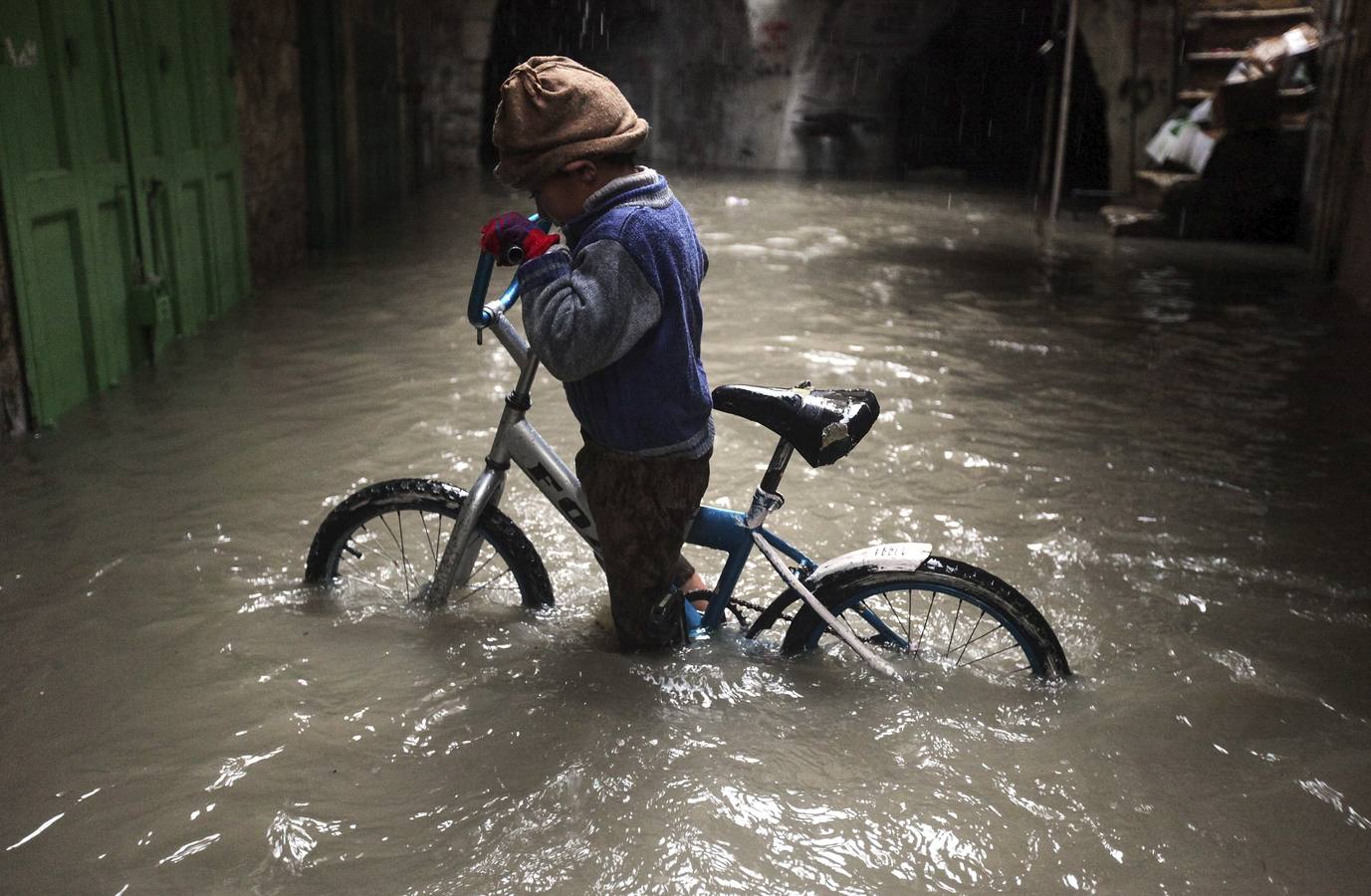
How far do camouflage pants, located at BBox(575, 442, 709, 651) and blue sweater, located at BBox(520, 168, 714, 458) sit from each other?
8 cm

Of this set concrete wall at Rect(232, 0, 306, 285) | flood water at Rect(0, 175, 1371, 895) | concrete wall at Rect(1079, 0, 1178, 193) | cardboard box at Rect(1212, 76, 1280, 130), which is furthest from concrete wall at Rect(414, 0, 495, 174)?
flood water at Rect(0, 175, 1371, 895)

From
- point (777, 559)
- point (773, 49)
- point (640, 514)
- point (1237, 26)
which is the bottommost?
point (777, 559)

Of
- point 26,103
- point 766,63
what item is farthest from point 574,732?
point 766,63

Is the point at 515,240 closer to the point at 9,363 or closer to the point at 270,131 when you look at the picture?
the point at 9,363

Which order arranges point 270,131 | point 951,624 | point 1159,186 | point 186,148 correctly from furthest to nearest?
point 1159,186, point 270,131, point 186,148, point 951,624

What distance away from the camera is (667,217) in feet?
7.33

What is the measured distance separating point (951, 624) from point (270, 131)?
643cm

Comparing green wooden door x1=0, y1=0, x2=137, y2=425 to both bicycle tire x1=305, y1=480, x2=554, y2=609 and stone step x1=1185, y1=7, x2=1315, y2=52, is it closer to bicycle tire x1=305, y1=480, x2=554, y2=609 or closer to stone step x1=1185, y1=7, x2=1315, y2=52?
bicycle tire x1=305, y1=480, x2=554, y2=609

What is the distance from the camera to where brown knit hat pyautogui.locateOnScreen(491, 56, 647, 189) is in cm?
215

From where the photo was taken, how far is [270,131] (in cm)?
762

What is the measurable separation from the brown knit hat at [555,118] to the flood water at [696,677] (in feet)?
4.17

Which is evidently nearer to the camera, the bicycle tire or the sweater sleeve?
the sweater sleeve

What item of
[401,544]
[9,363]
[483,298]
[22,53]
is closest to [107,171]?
[22,53]

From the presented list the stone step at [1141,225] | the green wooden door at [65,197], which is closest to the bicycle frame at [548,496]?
the green wooden door at [65,197]
